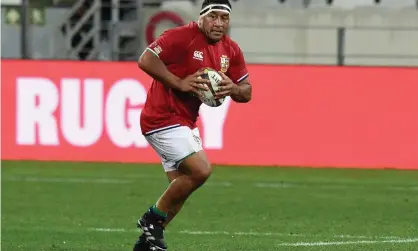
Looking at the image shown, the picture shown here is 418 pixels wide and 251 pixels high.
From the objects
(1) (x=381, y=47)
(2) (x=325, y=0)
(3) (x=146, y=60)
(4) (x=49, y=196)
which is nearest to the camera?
(3) (x=146, y=60)

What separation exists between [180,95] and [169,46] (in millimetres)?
424

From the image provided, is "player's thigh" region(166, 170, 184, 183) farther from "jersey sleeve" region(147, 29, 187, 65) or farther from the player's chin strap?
the player's chin strap

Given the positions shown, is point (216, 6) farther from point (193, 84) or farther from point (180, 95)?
point (180, 95)

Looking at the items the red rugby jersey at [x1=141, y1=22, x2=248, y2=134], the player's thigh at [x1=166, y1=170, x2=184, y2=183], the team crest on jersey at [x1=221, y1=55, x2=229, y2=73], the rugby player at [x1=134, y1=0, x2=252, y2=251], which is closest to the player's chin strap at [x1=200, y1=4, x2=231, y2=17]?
the rugby player at [x1=134, y1=0, x2=252, y2=251]

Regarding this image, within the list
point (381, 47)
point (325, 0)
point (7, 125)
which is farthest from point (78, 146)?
point (325, 0)

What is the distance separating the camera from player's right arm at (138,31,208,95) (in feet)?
30.7

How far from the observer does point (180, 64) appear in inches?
377

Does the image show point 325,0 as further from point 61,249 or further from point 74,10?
point 61,249

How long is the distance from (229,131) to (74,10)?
279 inches

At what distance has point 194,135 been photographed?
968 centimetres

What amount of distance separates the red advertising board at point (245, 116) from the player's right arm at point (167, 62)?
9477 millimetres

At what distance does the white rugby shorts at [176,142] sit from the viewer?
953 centimetres

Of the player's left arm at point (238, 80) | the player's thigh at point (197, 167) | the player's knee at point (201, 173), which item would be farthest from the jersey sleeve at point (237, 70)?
the player's knee at point (201, 173)

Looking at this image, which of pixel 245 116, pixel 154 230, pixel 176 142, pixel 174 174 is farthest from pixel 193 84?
pixel 245 116
